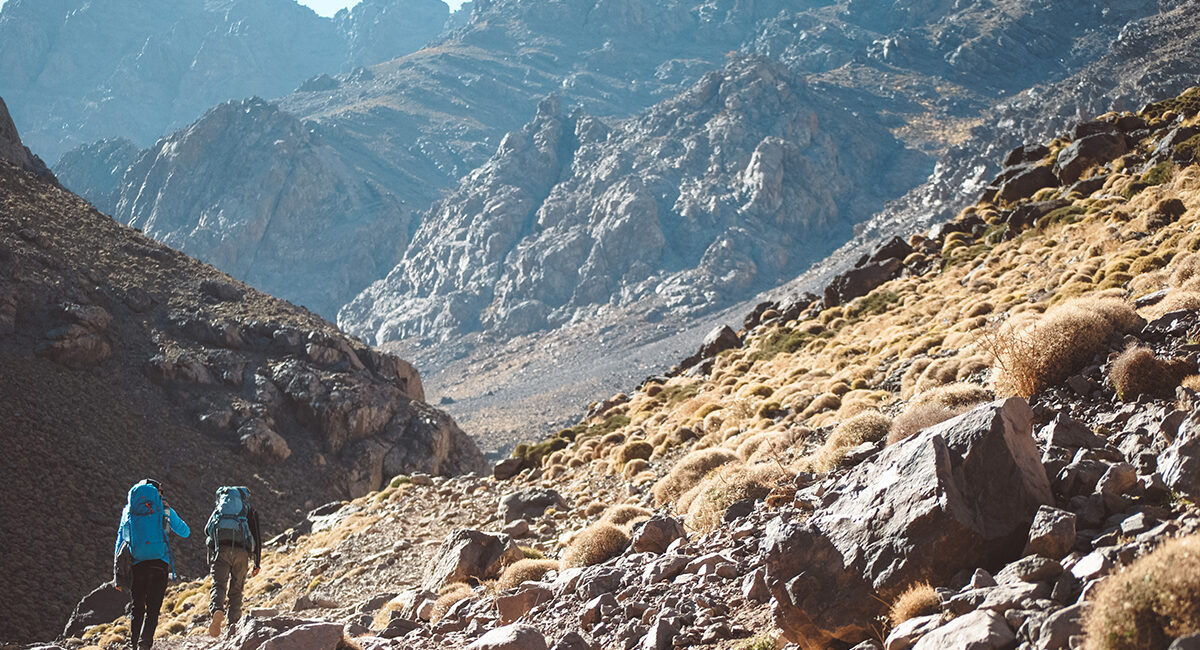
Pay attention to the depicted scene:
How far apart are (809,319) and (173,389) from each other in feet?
112

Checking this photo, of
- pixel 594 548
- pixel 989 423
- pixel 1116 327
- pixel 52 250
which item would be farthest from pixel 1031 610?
pixel 52 250

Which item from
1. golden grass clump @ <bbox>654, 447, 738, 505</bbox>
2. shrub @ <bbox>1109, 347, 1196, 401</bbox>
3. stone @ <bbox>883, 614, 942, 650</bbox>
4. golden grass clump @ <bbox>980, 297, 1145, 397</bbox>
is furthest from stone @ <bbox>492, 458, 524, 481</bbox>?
stone @ <bbox>883, 614, 942, 650</bbox>

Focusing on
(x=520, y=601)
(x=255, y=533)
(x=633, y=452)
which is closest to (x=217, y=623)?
(x=255, y=533)

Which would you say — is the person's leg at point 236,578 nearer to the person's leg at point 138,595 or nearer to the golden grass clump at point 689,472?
the person's leg at point 138,595

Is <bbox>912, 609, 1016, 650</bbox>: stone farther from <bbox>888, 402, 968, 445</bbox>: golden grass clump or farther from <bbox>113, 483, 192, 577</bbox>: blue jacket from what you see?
<bbox>113, 483, 192, 577</bbox>: blue jacket

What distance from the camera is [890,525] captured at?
21.2 ft

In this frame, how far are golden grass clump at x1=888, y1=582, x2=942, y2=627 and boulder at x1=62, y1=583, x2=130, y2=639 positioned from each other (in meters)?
25.4

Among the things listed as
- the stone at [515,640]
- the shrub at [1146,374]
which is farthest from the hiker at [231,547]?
the shrub at [1146,374]

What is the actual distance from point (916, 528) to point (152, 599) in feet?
33.6

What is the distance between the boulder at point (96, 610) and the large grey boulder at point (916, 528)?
24533mm

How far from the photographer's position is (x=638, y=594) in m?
9.01

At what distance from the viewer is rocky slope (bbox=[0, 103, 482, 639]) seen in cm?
3228

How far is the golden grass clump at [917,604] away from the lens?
19.2ft

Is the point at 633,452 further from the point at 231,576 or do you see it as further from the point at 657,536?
the point at 657,536
